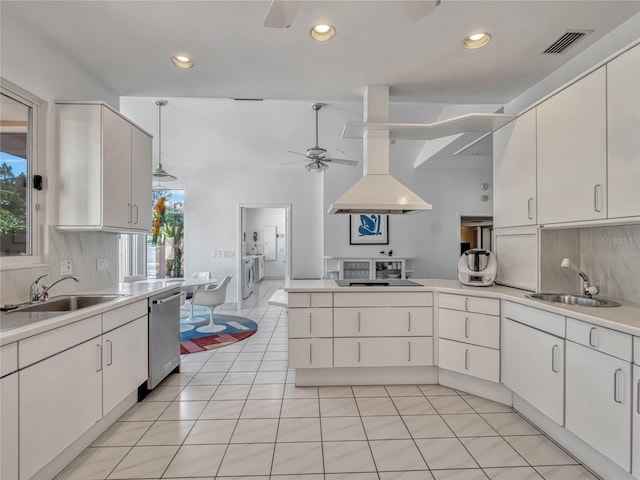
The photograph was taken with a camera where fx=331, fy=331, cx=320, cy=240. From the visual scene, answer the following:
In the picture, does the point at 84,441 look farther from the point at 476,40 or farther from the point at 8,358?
the point at 476,40

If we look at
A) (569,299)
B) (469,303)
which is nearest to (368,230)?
(469,303)

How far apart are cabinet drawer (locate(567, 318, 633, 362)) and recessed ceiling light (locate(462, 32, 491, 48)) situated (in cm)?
197

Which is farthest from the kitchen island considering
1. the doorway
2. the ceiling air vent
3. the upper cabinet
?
the doorway

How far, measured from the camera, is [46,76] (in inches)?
95.5

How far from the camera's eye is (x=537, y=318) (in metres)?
2.24

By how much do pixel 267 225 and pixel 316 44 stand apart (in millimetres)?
9027

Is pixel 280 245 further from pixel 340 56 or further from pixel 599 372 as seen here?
pixel 599 372

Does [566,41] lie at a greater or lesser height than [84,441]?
greater

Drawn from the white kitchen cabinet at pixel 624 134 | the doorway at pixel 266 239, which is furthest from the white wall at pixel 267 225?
the white kitchen cabinet at pixel 624 134

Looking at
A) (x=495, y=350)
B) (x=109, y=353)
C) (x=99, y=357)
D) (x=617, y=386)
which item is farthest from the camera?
(x=495, y=350)

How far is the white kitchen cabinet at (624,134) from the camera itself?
5.94 feet

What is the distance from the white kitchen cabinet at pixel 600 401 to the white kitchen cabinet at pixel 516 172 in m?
1.16

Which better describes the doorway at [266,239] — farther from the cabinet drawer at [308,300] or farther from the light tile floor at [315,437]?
the light tile floor at [315,437]

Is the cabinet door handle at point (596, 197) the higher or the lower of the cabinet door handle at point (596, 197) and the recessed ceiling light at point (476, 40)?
the lower
